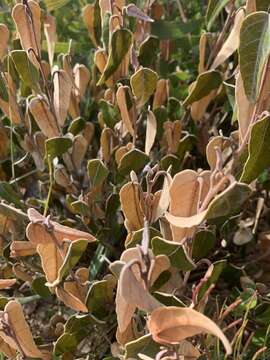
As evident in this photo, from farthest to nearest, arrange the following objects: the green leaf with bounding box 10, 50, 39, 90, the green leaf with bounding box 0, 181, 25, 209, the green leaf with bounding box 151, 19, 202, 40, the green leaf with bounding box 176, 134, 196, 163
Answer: the green leaf with bounding box 151, 19, 202, 40, the green leaf with bounding box 176, 134, 196, 163, the green leaf with bounding box 0, 181, 25, 209, the green leaf with bounding box 10, 50, 39, 90

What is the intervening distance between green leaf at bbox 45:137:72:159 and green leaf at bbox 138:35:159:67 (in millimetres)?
238

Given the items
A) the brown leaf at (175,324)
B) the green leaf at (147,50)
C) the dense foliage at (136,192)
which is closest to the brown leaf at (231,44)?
the dense foliage at (136,192)

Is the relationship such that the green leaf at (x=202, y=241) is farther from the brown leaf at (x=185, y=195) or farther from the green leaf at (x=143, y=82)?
the green leaf at (x=143, y=82)

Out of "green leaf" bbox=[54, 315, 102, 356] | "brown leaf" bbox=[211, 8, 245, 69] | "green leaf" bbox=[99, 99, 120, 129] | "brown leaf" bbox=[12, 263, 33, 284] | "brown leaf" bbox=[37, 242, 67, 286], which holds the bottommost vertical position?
"green leaf" bbox=[54, 315, 102, 356]

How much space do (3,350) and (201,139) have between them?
0.59m

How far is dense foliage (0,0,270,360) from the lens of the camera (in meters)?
0.93

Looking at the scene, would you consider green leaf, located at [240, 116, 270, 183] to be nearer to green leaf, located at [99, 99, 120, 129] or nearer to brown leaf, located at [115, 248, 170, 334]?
brown leaf, located at [115, 248, 170, 334]

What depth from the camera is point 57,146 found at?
3.96ft

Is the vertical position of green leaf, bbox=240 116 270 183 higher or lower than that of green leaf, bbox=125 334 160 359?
higher

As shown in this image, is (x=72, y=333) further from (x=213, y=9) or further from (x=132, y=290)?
(x=213, y=9)

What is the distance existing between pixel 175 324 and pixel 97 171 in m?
0.42

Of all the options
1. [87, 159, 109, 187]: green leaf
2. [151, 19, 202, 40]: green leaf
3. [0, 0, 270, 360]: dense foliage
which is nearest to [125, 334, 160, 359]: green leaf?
[0, 0, 270, 360]: dense foliage

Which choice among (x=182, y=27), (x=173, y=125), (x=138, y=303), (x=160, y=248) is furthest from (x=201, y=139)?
(x=138, y=303)

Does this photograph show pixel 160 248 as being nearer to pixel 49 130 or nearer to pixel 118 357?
pixel 118 357
